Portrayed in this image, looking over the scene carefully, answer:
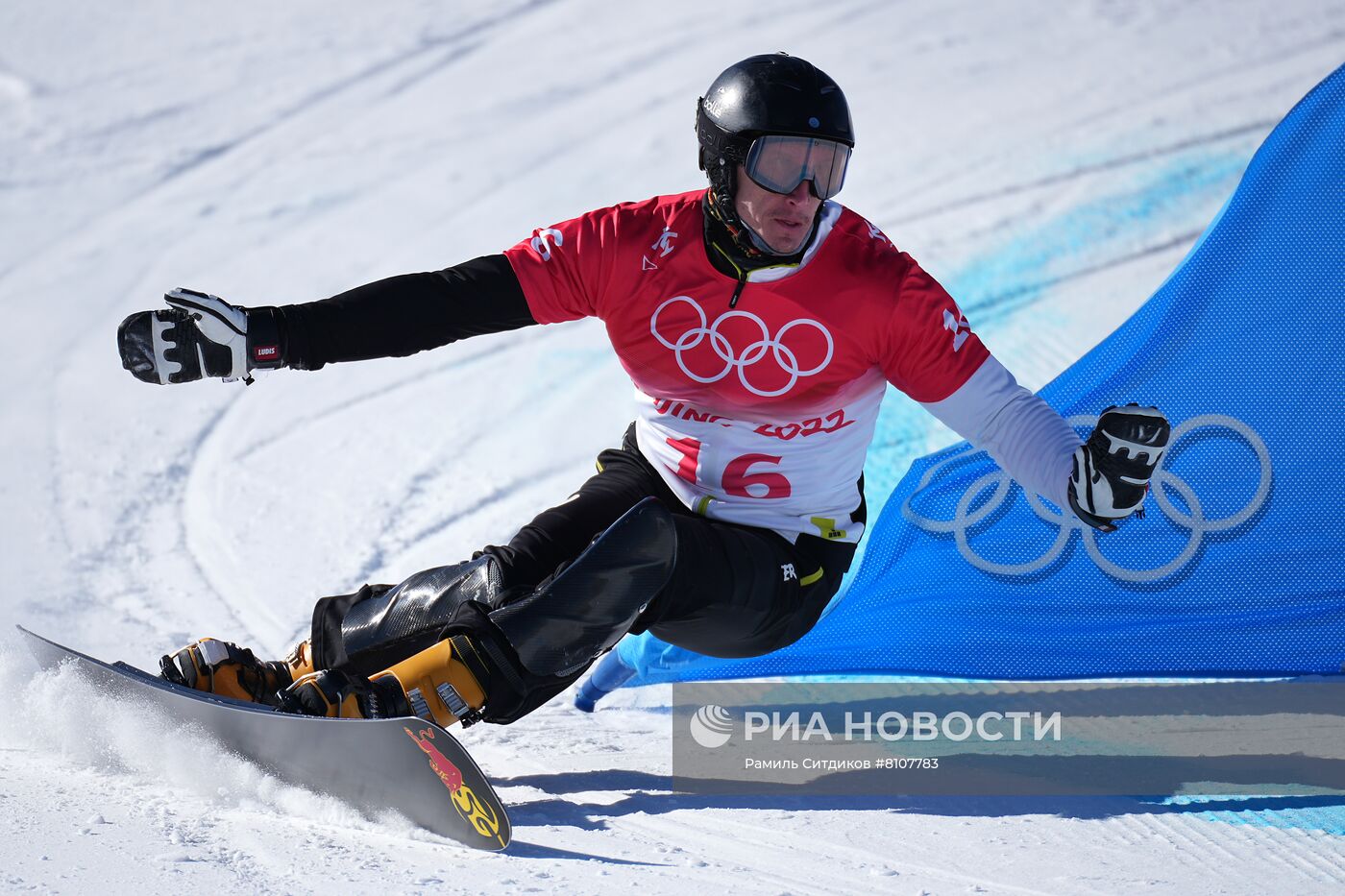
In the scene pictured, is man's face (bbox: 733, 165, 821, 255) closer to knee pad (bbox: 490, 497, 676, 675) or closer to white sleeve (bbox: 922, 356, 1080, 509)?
white sleeve (bbox: 922, 356, 1080, 509)

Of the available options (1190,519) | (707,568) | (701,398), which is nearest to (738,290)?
(701,398)

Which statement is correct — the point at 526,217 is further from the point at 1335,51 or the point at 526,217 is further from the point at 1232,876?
the point at 1232,876

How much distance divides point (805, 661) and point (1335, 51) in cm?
578

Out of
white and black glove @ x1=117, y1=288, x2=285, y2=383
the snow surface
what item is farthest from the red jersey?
the snow surface

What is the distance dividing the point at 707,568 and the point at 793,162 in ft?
3.07

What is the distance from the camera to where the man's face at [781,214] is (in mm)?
3191

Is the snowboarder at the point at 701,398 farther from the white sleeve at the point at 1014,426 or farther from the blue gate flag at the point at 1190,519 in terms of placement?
the blue gate flag at the point at 1190,519

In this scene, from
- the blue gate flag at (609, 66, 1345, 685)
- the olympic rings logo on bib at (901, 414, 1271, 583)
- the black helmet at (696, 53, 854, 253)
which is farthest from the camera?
the olympic rings logo on bib at (901, 414, 1271, 583)

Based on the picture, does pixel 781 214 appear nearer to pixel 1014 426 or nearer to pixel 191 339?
pixel 1014 426

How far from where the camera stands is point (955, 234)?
679 centimetres

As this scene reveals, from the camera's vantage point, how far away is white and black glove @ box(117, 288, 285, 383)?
3.04 meters

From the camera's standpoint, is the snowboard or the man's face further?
the man's face

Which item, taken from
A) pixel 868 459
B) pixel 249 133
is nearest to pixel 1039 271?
pixel 868 459

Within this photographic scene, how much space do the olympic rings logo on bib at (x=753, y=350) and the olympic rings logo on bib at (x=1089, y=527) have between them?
99 centimetres
